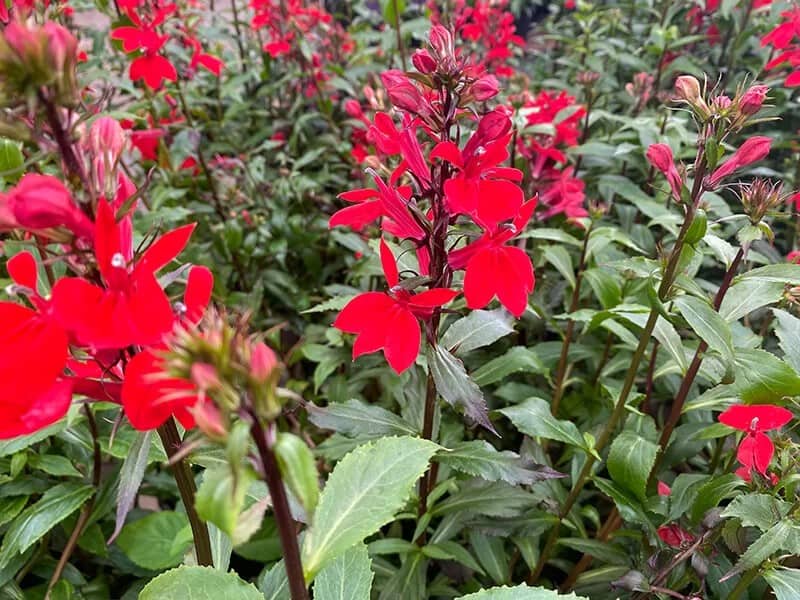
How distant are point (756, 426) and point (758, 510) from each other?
0.11 meters

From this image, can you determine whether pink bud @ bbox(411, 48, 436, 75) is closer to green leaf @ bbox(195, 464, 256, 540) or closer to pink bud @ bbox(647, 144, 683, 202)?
pink bud @ bbox(647, 144, 683, 202)

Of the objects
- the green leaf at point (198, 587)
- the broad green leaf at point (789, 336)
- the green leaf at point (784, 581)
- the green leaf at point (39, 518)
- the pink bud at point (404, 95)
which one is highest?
the pink bud at point (404, 95)

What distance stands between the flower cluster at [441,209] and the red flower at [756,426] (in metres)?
0.34

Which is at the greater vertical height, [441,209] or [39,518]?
A: [441,209]

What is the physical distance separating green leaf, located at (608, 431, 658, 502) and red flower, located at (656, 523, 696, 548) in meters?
0.06

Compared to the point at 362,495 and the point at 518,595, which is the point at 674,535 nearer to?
the point at 518,595

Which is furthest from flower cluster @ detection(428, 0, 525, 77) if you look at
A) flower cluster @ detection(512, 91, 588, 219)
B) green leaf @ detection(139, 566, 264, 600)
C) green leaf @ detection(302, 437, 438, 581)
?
green leaf @ detection(139, 566, 264, 600)

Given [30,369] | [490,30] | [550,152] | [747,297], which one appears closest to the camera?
[30,369]

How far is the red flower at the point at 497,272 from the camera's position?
29.4 inches

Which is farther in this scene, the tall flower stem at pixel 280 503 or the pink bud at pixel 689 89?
the pink bud at pixel 689 89

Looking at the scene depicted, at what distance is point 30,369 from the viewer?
479 millimetres

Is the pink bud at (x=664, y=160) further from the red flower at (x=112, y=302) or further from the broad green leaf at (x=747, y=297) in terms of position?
the red flower at (x=112, y=302)

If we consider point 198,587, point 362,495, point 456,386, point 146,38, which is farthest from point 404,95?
point 146,38

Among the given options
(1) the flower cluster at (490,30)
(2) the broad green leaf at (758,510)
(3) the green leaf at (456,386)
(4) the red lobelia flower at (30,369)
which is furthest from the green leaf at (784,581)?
(1) the flower cluster at (490,30)
